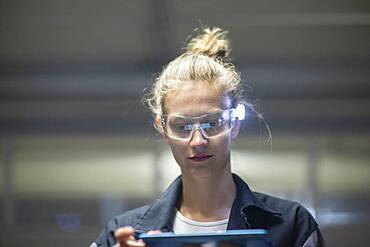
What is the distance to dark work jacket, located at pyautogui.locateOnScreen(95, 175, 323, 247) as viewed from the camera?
0.82m

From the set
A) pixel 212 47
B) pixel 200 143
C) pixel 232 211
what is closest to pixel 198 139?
pixel 200 143

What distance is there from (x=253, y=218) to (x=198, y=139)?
0.15 meters

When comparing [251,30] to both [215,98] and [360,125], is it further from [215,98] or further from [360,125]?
[215,98]

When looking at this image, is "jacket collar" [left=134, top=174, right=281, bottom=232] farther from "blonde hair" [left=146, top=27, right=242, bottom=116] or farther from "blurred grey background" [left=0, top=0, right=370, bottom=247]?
"blurred grey background" [left=0, top=0, right=370, bottom=247]

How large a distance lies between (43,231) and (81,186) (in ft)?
0.50

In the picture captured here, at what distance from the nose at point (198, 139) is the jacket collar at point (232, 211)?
111mm

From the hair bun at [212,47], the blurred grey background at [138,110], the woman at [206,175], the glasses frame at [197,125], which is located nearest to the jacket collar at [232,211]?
the woman at [206,175]

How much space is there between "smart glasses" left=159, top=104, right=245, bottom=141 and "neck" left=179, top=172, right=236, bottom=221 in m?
0.07

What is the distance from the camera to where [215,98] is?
0.83 metres

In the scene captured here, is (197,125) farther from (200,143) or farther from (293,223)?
(293,223)

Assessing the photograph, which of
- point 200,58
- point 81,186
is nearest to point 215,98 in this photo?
point 200,58

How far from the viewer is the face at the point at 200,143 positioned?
0.80 m

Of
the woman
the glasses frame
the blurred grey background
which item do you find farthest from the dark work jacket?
the blurred grey background

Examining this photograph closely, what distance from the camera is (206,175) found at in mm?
815
